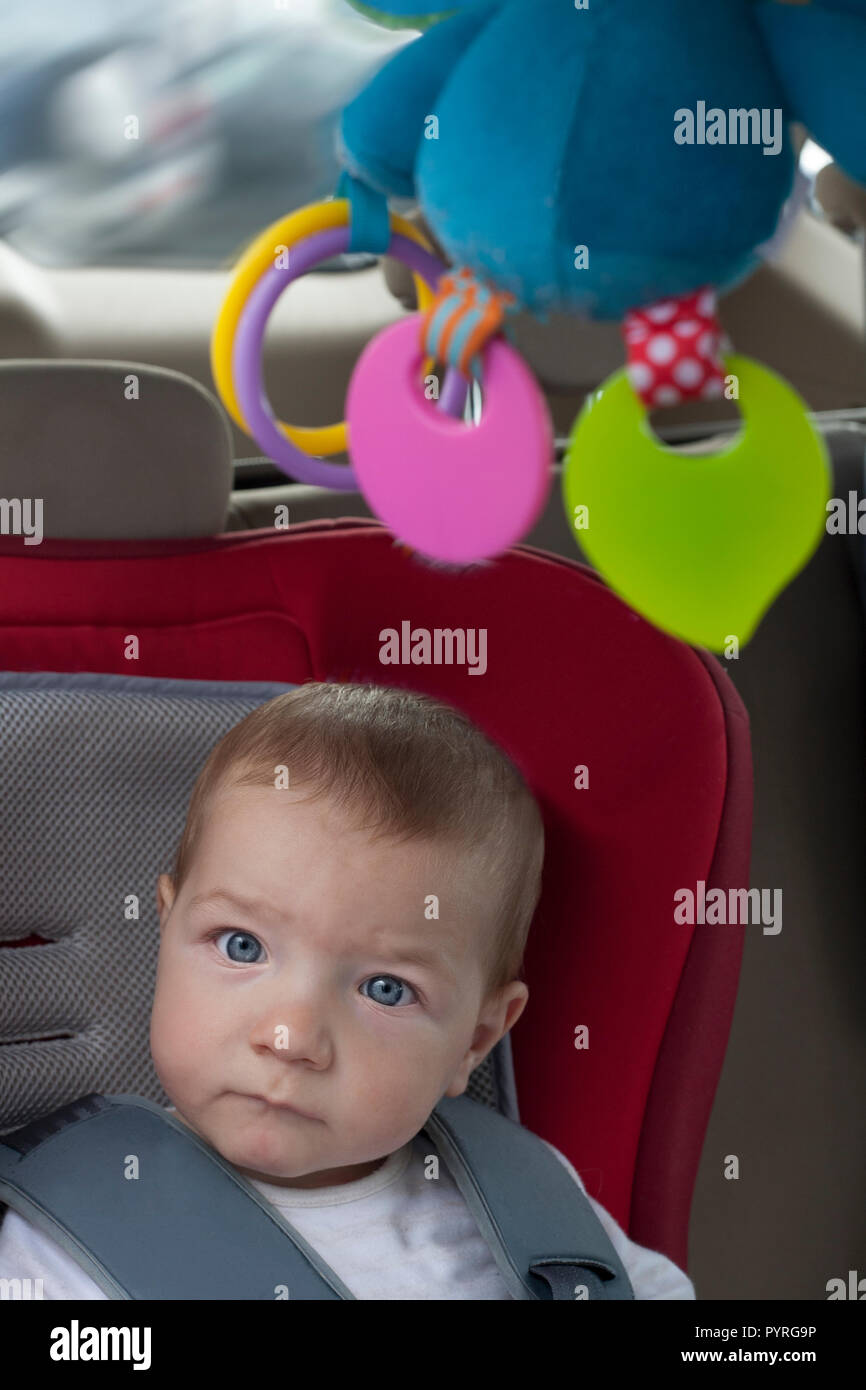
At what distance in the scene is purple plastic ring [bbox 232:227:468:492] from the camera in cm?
59

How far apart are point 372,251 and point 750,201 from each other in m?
0.19

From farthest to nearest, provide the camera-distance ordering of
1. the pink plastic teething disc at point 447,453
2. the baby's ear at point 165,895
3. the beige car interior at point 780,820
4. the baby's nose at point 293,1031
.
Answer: the beige car interior at point 780,820
the baby's ear at point 165,895
the baby's nose at point 293,1031
the pink plastic teething disc at point 447,453

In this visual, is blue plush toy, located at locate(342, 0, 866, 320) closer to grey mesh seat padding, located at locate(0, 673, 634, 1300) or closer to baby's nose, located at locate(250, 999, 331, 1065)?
baby's nose, located at locate(250, 999, 331, 1065)

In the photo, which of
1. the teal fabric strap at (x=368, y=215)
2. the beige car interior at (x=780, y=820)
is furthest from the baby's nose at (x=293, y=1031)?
the beige car interior at (x=780, y=820)

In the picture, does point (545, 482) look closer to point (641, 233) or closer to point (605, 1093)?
point (641, 233)

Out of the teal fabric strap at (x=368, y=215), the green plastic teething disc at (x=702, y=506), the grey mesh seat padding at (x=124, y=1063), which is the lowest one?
the grey mesh seat padding at (x=124, y=1063)

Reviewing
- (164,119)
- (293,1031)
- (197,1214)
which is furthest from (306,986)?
(164,119)

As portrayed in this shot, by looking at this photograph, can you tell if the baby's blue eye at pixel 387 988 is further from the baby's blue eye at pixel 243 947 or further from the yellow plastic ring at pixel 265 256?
the yellow plastic ring at pixel 265 256

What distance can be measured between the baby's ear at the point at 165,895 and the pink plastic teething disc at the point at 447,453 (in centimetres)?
55

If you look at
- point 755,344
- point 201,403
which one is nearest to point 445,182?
point 201,403

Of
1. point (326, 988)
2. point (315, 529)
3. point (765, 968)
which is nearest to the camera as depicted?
point (326, 988)

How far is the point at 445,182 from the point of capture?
1.48ft

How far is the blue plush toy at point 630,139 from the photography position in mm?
425
